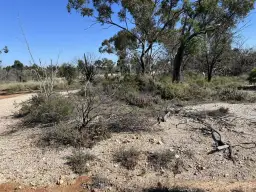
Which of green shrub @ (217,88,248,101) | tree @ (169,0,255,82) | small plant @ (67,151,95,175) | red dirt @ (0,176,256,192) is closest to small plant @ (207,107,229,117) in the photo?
green shrub @ (217,88,248,101)

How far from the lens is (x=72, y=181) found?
4238 mm

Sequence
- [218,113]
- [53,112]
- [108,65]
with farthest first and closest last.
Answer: [108,65] → [218,113] → [53,112]

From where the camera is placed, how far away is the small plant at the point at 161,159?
4648 mm

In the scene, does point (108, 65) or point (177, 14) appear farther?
point (108, 65)

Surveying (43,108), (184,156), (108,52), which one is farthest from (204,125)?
(108,52)

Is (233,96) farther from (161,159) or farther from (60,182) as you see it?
(60,182)

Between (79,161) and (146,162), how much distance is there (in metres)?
1.19

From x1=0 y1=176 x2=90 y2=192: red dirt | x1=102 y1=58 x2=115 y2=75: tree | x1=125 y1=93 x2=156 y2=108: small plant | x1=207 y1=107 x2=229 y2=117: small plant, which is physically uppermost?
x1=102 y1=58 x2=115 y2=75: tree

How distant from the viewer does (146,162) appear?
15.6 ft

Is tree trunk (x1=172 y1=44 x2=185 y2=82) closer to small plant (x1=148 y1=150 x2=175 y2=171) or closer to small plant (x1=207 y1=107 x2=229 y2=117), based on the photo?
small plant (x1=207 y1=107 x2=229 y2=117)

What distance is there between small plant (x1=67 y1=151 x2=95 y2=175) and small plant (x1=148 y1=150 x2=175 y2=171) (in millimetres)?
1079

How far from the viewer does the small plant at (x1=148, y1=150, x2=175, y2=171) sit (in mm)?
4648

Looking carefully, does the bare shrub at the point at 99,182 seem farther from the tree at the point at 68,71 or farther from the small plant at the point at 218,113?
the tree at the point at 68,71

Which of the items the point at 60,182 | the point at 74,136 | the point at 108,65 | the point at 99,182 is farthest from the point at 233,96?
the point at 108,65
